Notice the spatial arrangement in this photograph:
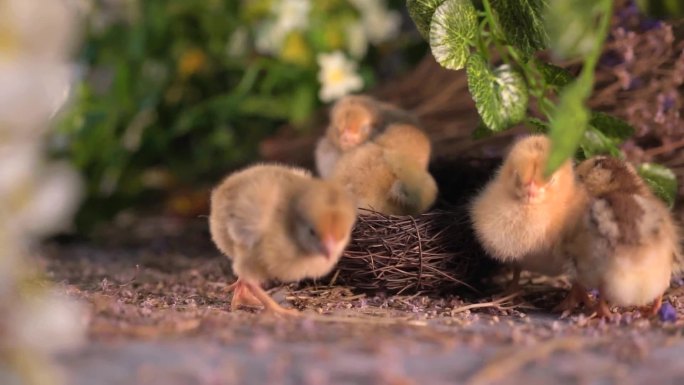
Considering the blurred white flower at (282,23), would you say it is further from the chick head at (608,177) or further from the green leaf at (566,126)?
the green leaf at (566,126)

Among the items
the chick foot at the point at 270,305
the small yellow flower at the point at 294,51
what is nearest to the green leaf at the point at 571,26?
the chick foot at the point at 270,305

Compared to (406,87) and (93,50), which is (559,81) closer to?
(406,87)

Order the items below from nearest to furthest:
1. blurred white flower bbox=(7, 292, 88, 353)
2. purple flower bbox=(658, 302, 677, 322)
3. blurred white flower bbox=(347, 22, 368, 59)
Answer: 1. blurred white flower bbox=(7, 292, 88, 353)
2. purple flower bbox=(658, 302, 677, 322)
3. blurred white flower bbox=(347, 22, 368, 59)

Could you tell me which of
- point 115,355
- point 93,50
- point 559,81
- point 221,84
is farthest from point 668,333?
point 93,50

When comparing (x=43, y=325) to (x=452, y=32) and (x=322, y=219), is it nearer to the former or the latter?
(x=322, y=219)

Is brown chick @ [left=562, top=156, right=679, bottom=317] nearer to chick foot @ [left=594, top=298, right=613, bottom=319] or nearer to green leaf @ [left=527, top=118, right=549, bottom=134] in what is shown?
chick foot @ [left=594, top=298, right=613, bottom=319]

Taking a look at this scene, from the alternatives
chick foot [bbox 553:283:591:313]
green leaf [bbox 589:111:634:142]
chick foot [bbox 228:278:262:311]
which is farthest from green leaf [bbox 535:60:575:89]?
chick foot [bbox 228:278:262:311]

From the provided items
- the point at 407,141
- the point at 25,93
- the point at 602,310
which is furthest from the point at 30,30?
Result: the point at 602,310
